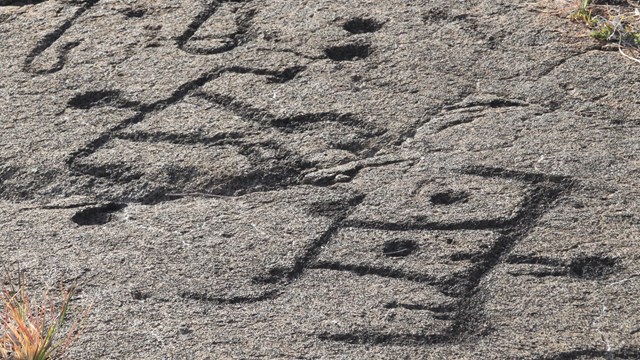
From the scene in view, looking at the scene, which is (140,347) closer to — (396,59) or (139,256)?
(139,256)

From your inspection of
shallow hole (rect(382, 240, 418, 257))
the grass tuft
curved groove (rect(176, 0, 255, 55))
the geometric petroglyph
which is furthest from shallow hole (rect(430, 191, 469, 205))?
curved groove (rect(176, 0, 255, 55))

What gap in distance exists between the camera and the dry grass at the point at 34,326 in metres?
2.28

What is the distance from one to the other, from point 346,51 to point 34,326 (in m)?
1.53

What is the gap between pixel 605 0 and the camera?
3570mm

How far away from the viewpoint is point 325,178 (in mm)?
2904

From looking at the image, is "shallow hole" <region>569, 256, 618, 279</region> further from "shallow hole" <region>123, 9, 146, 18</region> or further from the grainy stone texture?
"shallow hole" <region>123, 9, 146, 18</region>

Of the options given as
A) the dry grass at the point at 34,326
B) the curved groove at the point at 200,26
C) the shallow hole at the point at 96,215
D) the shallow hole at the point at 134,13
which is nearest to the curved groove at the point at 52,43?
the shallow hole at the point at 134,13

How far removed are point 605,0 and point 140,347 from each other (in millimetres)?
2038

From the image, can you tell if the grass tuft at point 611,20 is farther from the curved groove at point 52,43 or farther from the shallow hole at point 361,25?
the curved groove at point 52,43

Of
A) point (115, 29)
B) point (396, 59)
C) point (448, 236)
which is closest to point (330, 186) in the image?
point (448, 236)

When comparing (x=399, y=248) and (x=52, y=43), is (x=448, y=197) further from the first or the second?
(x=52, y=43)

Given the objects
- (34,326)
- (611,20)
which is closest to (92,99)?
(34,326)

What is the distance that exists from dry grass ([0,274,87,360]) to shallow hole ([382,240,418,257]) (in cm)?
73

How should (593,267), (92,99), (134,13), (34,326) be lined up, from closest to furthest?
(34,326) → (593,267) → (92,99) → (134,13)
